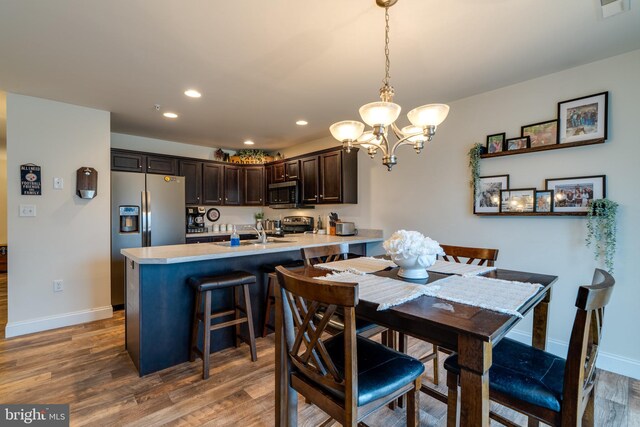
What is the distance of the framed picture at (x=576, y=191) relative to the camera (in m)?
2.34

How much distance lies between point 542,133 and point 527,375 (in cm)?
224

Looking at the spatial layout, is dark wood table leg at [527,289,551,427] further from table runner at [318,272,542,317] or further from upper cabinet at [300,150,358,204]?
upper cabinet at [300,150,358,204]

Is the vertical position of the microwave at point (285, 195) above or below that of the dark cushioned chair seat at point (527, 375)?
above

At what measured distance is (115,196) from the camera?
3.70 meters

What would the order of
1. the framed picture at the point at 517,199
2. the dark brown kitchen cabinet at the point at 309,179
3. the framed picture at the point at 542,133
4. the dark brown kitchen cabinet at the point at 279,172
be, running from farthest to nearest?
1. the dark brown kitchen cabinet at the point at 279,172
2. the dark brown kitchen cabinet at the point at 309,179
3. the framed picture at the point at 517,199
4. the framed picture at the point at 542,133

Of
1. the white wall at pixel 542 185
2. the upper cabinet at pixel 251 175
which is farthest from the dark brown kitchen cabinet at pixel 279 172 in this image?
the white wall at pixel 542 185

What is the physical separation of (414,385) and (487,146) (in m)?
2.50

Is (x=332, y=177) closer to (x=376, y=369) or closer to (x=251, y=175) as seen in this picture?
(x=251, y=175)

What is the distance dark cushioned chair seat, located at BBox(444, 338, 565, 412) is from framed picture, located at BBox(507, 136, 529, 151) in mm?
1968

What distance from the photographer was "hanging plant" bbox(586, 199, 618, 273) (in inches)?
88.6

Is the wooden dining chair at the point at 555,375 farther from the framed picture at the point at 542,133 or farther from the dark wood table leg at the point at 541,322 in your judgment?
the framed picture at the point at 542,133

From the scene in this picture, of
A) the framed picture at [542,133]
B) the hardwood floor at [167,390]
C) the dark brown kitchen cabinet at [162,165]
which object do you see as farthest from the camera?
the dark brown kitchen cabinet at [162,165]

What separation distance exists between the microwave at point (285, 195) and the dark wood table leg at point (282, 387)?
3368 millimetres

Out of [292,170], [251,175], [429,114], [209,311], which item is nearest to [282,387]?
[209,311]
